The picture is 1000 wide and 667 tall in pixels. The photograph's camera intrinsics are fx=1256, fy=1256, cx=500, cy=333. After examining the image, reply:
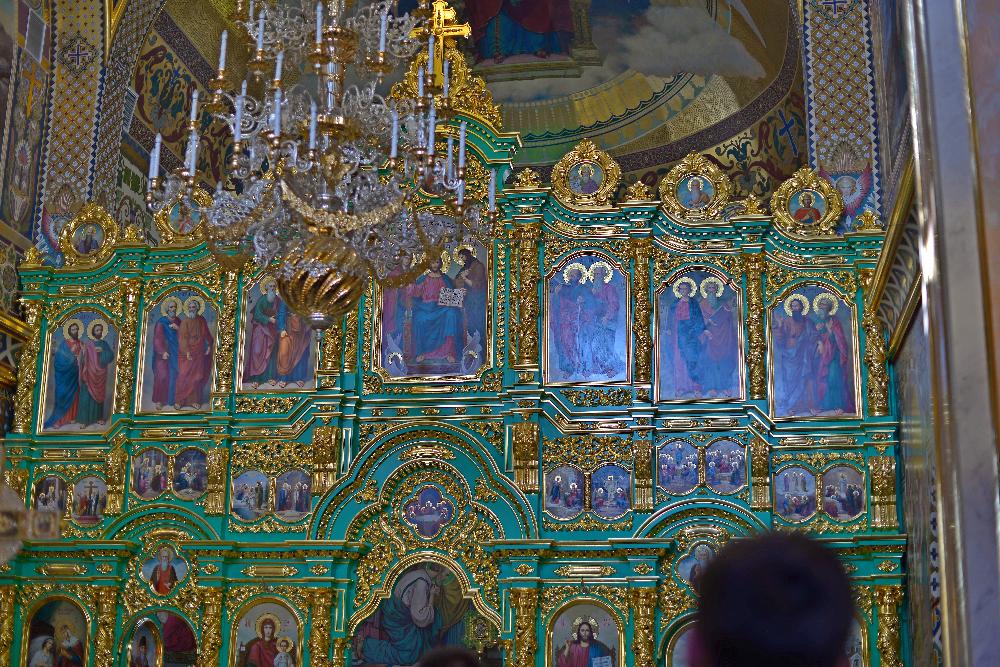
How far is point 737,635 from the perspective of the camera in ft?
6.22

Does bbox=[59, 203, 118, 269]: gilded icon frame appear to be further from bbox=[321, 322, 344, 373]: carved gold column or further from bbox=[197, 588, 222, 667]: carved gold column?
bbox=[197, 588, 222, 667]: carved gold column

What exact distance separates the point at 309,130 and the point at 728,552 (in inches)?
232

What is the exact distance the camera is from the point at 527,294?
36.4 ft

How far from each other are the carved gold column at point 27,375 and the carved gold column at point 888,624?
7711mm

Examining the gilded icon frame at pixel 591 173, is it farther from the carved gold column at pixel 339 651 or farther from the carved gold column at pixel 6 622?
the carved gold column at pixel 6 622

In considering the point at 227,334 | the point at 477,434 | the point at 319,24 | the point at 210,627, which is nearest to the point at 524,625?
the point at 477,434

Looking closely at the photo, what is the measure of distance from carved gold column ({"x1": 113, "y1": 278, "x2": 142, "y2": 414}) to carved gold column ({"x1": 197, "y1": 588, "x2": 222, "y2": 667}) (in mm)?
1918

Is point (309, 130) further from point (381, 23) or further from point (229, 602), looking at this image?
point (229, 602)

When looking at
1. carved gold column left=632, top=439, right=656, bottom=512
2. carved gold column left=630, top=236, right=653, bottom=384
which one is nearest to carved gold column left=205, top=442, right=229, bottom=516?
carved gold column left=632, top=439, right=656, bottom=512

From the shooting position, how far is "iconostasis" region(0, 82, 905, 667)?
1049 centimetres

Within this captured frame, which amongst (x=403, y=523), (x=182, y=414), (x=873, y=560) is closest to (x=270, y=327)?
(x=182, y=414)

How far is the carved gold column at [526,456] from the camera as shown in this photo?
1076 cm

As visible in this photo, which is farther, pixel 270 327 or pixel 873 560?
pixel 270 327

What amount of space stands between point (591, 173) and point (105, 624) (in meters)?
5.88
